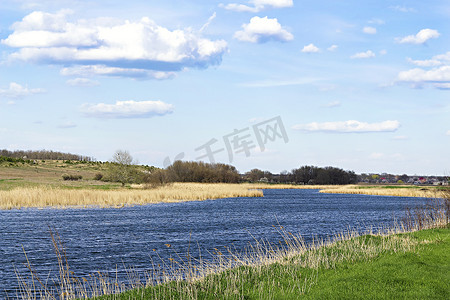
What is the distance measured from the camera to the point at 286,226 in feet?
105

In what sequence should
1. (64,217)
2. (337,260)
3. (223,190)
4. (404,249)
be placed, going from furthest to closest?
(223,190), (64,217), (404,249), (337,260)

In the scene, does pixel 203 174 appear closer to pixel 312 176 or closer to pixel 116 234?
pixel 312 176

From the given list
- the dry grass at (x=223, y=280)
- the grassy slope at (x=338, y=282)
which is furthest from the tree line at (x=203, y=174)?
the grassy slope at (x=338, y=282)

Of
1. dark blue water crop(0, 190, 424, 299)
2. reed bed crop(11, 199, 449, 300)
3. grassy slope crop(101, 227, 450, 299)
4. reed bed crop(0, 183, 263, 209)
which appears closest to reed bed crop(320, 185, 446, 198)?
reed bed crop(0, 183, 263, 209)

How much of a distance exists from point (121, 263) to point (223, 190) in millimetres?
49488

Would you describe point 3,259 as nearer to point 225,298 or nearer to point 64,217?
point 225,298

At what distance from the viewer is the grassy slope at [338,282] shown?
9.73 meters

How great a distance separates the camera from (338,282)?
10.7 m

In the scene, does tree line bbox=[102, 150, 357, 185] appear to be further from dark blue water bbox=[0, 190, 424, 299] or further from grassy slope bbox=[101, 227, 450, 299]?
grassy slope bbox=[101, 227, 450, 299]

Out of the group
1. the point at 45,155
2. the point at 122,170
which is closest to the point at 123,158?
the point at 122,170

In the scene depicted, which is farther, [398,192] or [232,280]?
[398,192]

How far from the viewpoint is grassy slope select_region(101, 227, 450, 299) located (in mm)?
9734

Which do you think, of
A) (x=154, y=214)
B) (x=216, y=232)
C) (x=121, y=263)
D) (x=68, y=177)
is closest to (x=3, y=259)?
(x=121, y=263)

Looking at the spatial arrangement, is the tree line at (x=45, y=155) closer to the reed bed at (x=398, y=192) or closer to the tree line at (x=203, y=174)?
the tree line at (x=203, y=174)
